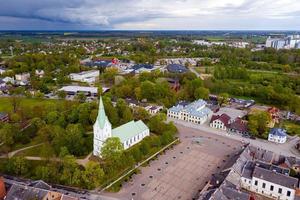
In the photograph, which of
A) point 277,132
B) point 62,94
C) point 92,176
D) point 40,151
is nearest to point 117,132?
point 92,176

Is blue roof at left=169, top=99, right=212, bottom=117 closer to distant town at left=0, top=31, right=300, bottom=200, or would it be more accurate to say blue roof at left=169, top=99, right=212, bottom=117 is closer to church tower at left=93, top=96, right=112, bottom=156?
distant town at left=0, top=31, right=300, bottom=200

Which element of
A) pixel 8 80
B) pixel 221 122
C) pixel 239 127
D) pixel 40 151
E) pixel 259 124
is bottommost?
pixel 40 151

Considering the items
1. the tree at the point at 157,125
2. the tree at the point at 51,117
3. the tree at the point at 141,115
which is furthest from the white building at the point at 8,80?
the tree at the point at 157,125

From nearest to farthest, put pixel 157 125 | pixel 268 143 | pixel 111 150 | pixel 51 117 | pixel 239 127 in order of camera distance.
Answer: pixel 111 150
pixel 268 143
pixel 51 117
pixel 157 125
pixel 239 127

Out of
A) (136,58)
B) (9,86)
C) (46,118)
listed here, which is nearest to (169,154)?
(46,118)

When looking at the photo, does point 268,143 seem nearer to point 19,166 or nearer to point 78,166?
point 78,166

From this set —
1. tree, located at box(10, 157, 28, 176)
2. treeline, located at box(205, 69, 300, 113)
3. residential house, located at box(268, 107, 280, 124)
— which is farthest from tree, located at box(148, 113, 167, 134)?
treeline, located at box(205, 69, 300, 113)

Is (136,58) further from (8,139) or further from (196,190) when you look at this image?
(196,190)

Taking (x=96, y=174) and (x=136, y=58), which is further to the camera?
(x=136, y=58)

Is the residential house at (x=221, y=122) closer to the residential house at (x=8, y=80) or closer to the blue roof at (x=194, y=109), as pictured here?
the blue roof at (x=194, y=109)
